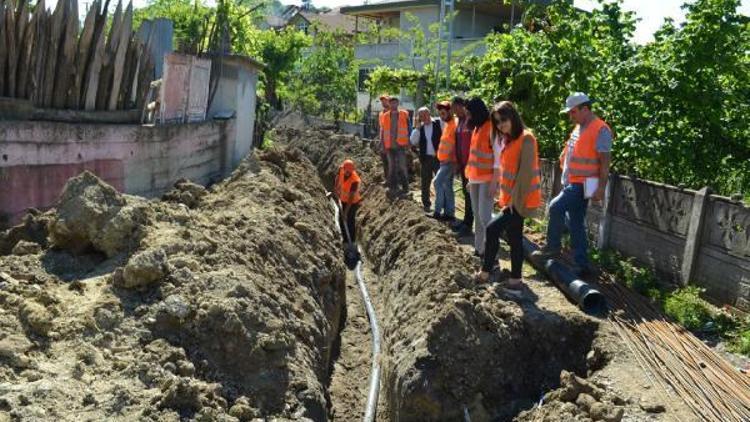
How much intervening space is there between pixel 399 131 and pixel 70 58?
598cm

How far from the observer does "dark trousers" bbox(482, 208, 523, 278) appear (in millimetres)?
6633

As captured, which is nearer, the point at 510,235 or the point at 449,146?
the point at 510,235

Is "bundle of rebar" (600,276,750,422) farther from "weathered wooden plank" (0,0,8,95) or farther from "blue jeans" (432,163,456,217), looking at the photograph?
"weathered wooden plank" (0,0,8,95)

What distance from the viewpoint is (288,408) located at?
4906 mm

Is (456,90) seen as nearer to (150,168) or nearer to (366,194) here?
(366,194)

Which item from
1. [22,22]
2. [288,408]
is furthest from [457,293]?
[22,22]

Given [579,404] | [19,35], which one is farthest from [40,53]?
[579,404]

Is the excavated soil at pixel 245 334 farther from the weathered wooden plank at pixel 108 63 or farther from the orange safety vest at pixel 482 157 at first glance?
the weathered wooden plank at pixel 108 63

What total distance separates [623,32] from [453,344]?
20.3ft

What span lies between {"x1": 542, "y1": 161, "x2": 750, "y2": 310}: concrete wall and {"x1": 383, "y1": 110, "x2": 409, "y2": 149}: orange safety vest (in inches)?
172

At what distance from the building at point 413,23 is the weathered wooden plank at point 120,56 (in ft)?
71.5

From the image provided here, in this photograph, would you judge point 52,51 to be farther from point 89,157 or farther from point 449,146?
point 449,146

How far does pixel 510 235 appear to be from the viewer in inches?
264

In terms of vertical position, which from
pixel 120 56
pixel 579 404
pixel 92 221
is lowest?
pixel 579 404
